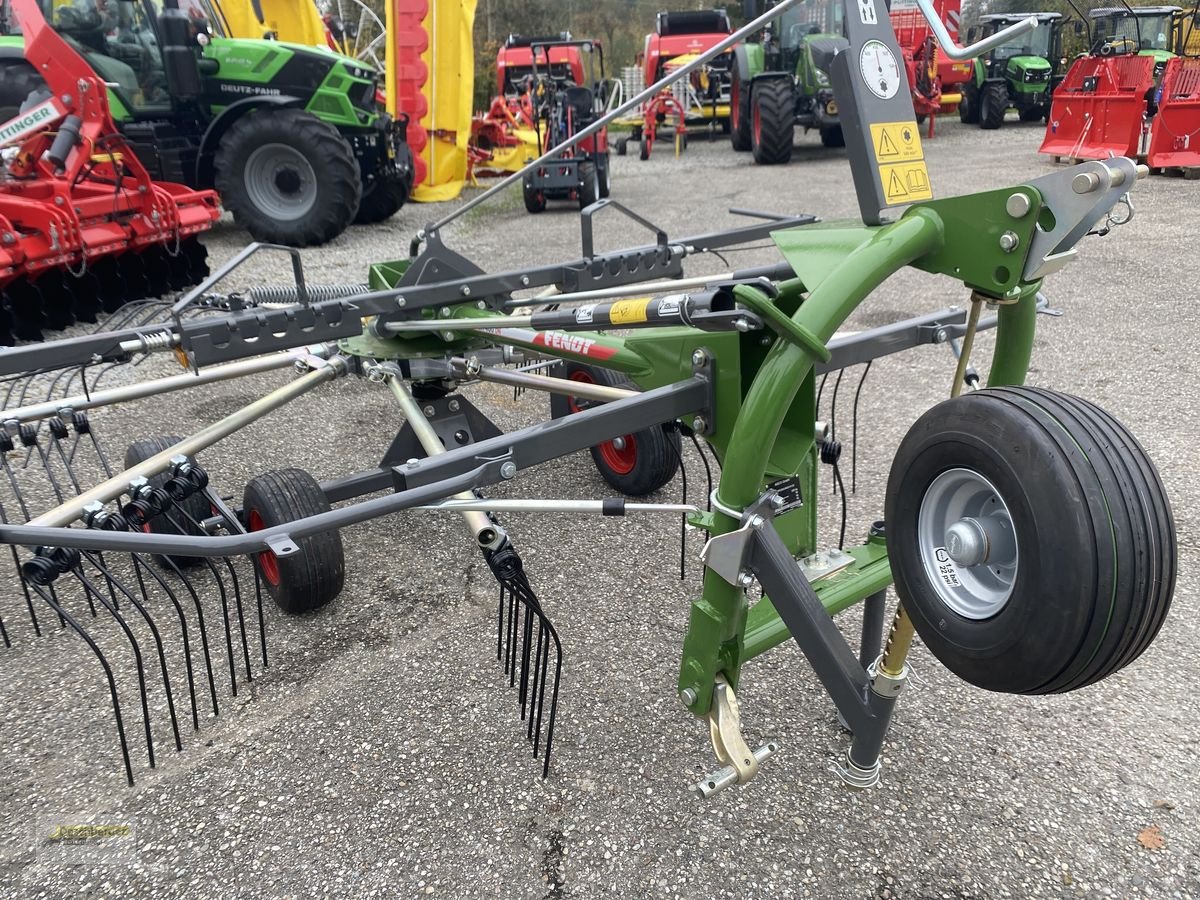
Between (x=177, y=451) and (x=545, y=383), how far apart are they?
117 cm

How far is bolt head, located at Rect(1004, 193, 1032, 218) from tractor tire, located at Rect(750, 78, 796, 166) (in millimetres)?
12758

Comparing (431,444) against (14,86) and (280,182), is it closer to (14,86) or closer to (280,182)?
(280,182)

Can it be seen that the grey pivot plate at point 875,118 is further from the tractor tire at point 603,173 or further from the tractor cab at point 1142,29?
the tractor cab at point 1142,29

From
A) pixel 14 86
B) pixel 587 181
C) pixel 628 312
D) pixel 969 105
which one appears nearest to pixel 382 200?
pixel 587 181

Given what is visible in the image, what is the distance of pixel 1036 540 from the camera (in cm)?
128

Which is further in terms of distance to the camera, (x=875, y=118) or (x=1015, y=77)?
(x=1015, y=77)

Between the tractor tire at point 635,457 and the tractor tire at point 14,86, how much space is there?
23.5 ft

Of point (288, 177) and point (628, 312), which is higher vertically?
point (288, 177)

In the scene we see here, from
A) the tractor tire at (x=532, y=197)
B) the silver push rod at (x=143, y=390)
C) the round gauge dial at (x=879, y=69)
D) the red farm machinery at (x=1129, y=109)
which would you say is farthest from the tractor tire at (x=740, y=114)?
the round gauge dial at (x=879, y=69)

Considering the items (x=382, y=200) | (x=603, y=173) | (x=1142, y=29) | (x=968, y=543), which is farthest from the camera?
(x=1142, y=29)

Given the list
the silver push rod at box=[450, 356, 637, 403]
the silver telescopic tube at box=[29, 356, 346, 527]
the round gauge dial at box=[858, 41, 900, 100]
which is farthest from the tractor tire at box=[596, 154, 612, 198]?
the round gauge dial at box=[858, 41, 900, 100]

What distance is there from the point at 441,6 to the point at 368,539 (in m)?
8.83

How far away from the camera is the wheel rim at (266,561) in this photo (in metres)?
2.83

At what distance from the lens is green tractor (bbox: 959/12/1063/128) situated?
650 inches
